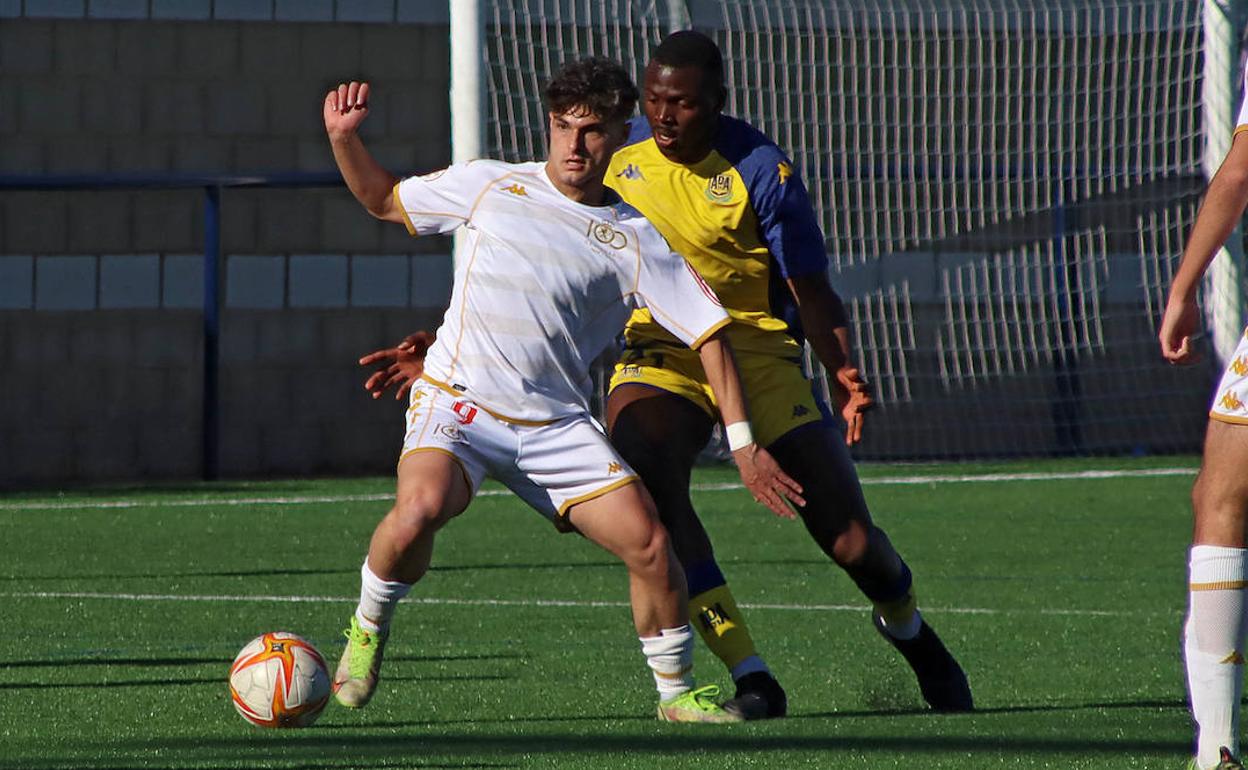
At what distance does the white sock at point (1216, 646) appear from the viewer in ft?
14.1

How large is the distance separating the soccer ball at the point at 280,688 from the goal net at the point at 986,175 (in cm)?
725

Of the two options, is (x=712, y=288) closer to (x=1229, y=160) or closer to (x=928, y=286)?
(x=1229, y=160)

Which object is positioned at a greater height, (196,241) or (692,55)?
(692,55)

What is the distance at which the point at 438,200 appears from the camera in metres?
5.68

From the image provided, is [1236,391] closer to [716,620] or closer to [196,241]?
[716,620]

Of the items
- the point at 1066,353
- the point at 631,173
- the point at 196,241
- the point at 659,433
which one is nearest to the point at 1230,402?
the point at 659,433

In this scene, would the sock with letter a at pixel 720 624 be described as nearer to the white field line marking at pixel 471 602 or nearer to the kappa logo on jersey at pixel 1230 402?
the kappa logo on jersey at pixel 1230 402

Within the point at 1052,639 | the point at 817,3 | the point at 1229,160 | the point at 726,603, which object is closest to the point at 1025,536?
the point at 1052,639

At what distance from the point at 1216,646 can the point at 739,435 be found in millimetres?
1347

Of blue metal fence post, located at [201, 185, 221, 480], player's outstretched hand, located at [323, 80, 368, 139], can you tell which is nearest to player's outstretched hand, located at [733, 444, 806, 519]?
player's outstretched hand, located at [323, 80, 368, 139]

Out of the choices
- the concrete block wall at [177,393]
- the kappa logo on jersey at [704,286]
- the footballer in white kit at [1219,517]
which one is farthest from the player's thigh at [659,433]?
the concrete block wall at [177,393]

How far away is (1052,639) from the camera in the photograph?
7.55m

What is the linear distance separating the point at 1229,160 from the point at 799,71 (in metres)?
10.4

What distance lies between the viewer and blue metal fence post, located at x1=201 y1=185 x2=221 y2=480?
1548 cm
